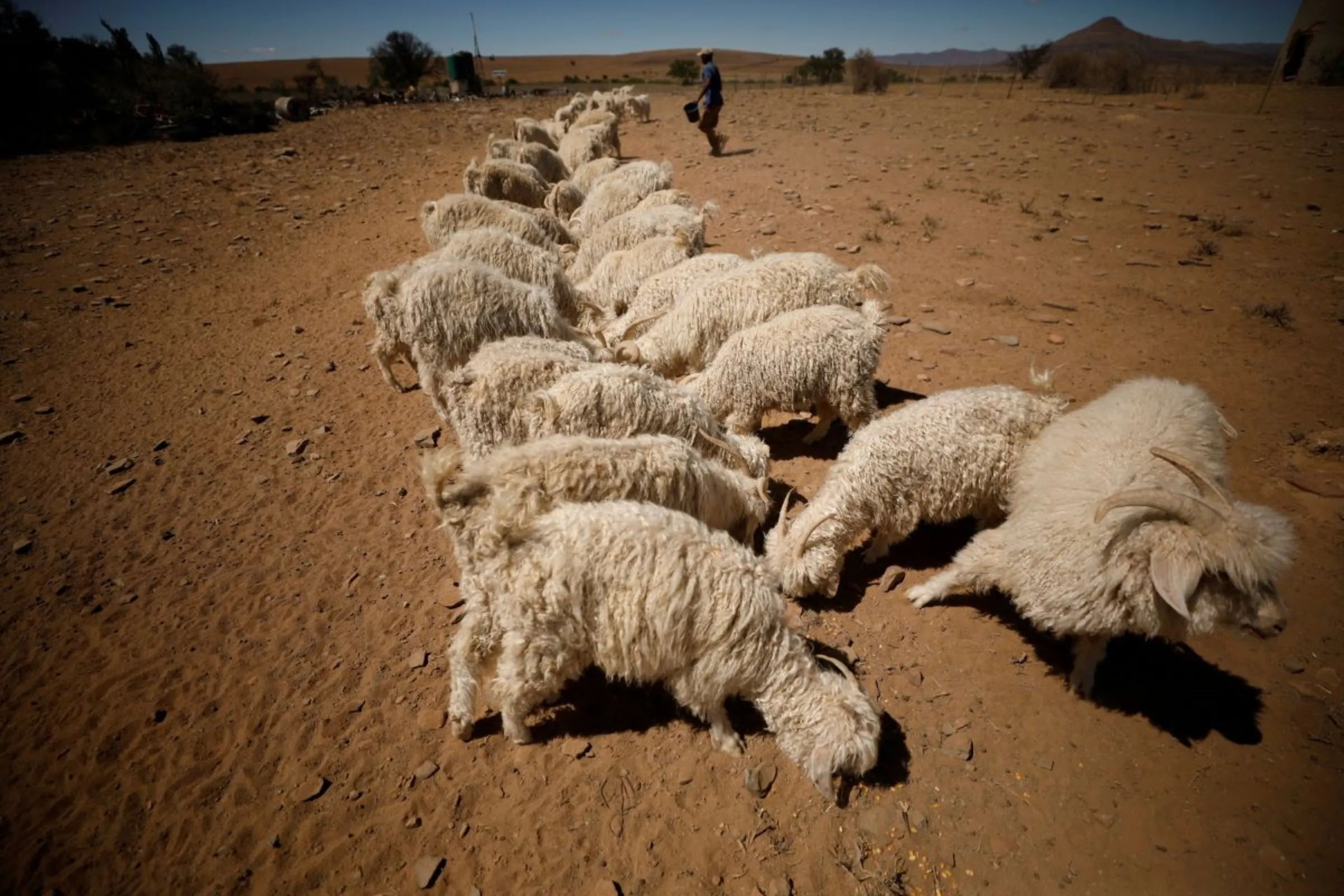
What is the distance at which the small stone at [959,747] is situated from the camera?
10.8ft

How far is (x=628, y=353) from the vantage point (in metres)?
5.23

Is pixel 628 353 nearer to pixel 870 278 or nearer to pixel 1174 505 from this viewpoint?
pixel 870 278

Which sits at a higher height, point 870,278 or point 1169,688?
point 870,278

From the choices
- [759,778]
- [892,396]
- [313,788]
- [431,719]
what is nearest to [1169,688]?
[759,778]

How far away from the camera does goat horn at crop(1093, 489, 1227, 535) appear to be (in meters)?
2.80

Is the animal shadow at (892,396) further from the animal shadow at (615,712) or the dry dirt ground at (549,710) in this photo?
the animal shadow at (615,712)

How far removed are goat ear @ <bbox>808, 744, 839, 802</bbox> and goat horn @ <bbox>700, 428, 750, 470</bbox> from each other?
83.5 inches

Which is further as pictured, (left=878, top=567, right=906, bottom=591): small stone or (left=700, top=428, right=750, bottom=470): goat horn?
(left=700, top=428, right=750, bottom=470): goat horn

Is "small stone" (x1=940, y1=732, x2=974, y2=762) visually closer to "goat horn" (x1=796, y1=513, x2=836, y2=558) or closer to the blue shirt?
"goat horn" (x1=796, y1=513, x2=836, y2=558)

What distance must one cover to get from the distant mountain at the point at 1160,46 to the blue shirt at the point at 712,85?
12242 centimetres

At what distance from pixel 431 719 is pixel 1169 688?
191 inches

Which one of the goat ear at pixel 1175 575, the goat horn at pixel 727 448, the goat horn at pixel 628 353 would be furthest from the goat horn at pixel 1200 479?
the goat horn at pixel 628 353

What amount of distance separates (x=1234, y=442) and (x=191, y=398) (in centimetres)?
1155

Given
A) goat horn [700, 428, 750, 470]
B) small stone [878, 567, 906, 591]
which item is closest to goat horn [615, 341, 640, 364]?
goat horn [700, 428, 750, 470]
